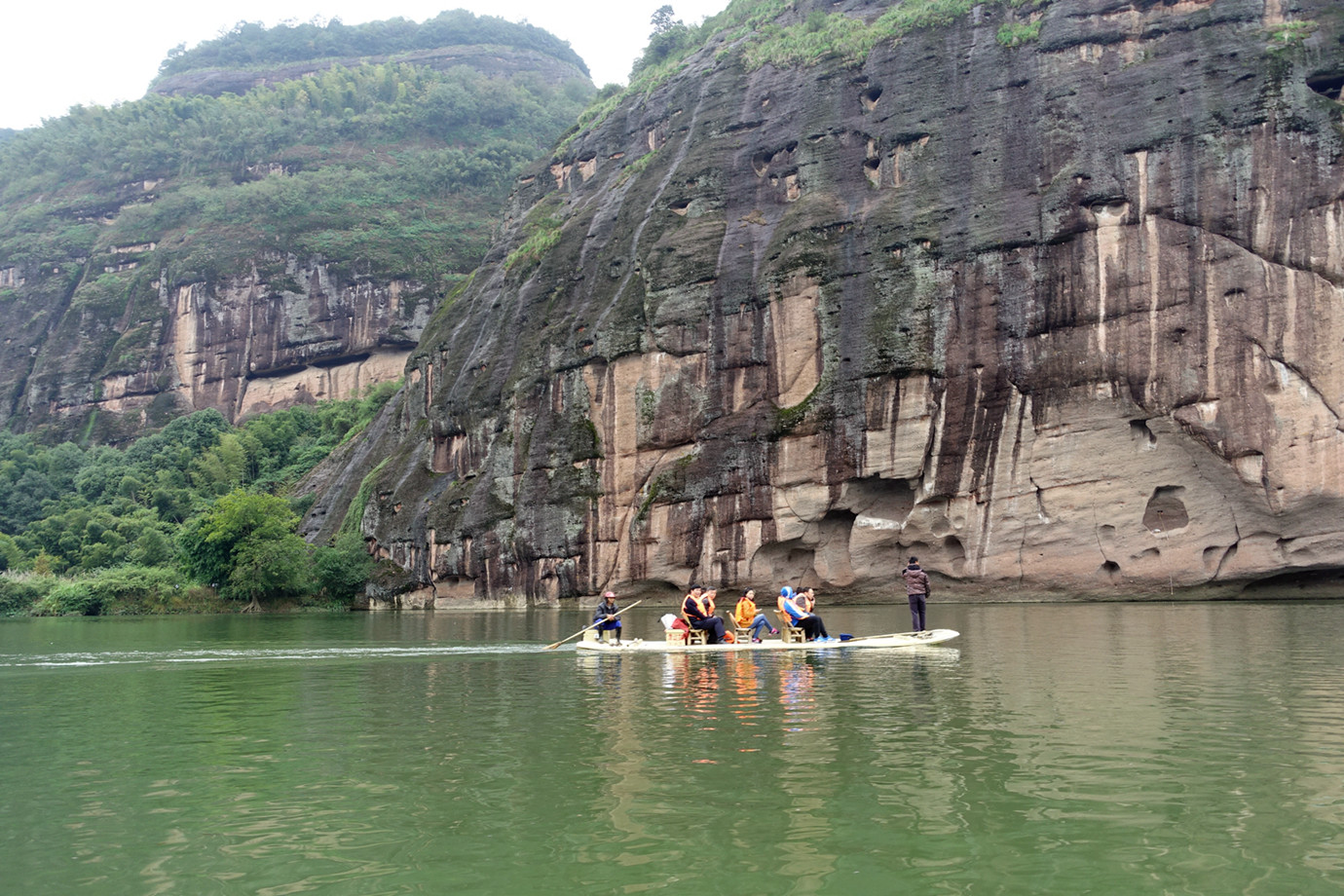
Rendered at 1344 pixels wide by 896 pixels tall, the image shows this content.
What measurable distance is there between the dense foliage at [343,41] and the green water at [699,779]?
172m

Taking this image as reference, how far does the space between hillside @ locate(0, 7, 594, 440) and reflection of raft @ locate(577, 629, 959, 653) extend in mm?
72546

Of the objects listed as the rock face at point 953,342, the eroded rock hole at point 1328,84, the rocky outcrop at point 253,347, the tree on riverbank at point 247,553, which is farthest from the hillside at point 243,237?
the eroded rock hole at point 1328,84

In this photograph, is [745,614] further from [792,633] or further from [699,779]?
[699,779]

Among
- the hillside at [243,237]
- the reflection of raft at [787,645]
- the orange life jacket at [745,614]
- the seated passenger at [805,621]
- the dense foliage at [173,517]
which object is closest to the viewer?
the reflection of raft at [787,645]

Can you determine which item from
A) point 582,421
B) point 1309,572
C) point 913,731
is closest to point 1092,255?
point 1309,572

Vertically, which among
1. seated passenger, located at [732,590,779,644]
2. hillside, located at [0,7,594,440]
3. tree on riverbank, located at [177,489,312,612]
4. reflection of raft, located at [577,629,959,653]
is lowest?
reflection of raft, located at [577,629,959,653]

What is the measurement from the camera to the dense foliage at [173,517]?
2311 inches

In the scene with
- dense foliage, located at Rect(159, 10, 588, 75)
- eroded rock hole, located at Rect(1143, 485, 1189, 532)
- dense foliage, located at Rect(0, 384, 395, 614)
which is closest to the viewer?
eroded rock hole, located at Rect(1143, 485, 1189, 532)

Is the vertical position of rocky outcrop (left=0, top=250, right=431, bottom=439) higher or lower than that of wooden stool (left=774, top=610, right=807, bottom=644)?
higher

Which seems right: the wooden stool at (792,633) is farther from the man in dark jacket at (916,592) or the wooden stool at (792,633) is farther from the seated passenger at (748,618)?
the man in dark jacket at (916,592)

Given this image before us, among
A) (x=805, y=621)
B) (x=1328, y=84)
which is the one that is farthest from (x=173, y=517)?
(x=1328, y=84)

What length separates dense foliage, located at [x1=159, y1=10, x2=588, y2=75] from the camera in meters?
174

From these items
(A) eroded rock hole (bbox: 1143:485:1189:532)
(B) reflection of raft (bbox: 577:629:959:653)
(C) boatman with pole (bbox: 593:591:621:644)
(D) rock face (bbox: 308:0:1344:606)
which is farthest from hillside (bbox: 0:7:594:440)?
(B) reflection of raft (bbox: 577:629:959:653)

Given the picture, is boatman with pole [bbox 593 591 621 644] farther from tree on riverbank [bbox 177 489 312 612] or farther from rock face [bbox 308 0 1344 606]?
tree on riverbank [bbox 177 489 312 612]
